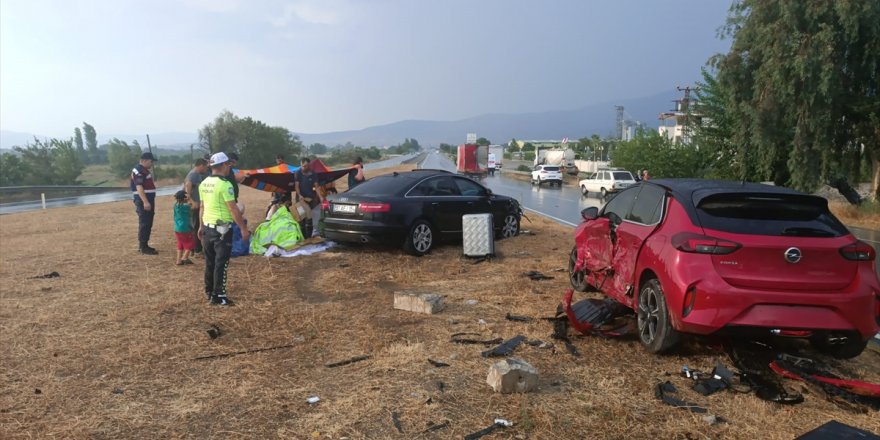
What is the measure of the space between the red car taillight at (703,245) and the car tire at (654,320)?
0.46m

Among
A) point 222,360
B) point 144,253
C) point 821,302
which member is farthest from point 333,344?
point 144,253

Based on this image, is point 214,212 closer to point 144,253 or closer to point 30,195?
point 144,253

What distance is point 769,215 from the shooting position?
14.7ft

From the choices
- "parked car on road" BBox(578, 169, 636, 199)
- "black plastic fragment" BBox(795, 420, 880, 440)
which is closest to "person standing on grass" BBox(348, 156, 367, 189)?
"black plastic fragment" BBox(795, 420, 880, 440)

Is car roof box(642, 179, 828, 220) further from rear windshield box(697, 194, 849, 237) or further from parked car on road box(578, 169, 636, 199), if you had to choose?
parked car on road box(578, 169, 636, 199)

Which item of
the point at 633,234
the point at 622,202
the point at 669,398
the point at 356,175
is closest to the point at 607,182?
the point at 356,175

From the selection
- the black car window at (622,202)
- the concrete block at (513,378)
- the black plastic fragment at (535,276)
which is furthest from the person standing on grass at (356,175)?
the concrete block at (513,378)

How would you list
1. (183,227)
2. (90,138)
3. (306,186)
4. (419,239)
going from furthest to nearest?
1. (90,138)
2. (306,186)
3. (419,239)
4. (183,227)

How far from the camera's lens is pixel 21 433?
3611 mm

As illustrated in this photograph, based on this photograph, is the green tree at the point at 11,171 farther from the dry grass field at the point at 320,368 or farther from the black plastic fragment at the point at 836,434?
the black plastic fragment at the point at 836,434

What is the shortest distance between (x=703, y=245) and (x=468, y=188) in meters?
6.86

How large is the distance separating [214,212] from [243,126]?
85.3 metres

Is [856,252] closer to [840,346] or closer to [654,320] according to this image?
[840,346]

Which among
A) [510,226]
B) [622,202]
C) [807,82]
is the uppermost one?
[807,82]
